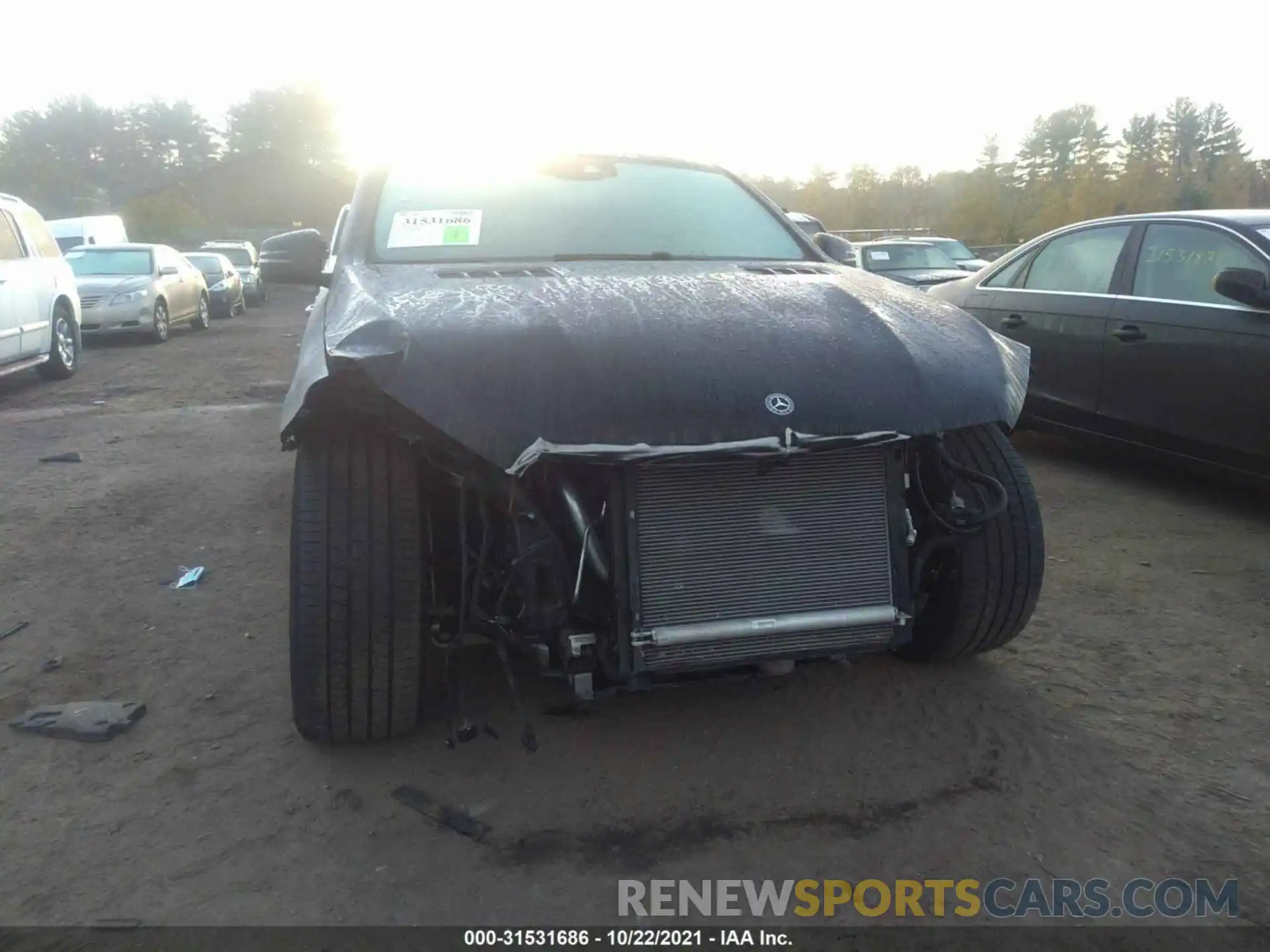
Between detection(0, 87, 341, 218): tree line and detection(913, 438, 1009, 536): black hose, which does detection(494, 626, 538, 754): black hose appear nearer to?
detection(913, 438, 1009, 536): black hose

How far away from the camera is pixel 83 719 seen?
3.23 meters

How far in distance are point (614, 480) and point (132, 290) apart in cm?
1443

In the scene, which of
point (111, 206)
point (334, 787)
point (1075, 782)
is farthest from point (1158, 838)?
point (111, 206)

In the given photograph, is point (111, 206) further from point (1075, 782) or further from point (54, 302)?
point (1075, 782)

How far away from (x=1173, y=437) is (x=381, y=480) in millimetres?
4173

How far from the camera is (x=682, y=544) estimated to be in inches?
105

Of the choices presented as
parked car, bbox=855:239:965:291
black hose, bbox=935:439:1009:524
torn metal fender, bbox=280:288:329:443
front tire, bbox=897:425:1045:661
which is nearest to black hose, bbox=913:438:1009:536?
black hose, bbox=935:439:1009:524

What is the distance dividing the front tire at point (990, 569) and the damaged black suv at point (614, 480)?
56 mm

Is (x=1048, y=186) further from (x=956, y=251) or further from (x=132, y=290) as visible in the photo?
(x=132, y=290)

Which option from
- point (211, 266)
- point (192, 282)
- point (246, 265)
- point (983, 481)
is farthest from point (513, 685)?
point (246, 265)

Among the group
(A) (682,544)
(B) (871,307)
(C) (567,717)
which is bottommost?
(C) (567,717)

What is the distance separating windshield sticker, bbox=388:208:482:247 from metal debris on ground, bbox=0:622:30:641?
2.01 meters

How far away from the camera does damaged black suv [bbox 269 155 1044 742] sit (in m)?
2.57

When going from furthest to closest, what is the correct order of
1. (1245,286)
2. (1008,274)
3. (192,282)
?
(192,282)
(1008,274)
(1245,286)
